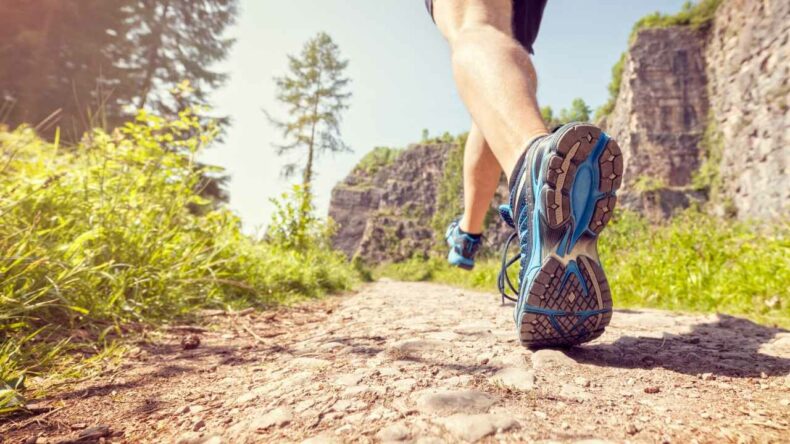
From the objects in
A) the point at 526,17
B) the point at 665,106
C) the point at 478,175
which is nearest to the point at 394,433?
the point at 478,175

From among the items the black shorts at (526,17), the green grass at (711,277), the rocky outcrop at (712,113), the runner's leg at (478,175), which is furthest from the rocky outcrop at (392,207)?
the black shorts at (526,17)

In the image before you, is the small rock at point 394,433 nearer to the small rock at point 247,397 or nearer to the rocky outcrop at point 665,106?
the small rock at point 247,397

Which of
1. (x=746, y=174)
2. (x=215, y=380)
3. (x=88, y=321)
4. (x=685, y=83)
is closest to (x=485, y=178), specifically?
(x=215, y=380)

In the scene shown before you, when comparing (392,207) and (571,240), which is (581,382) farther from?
(392,207)

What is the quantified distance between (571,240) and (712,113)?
2369 cm

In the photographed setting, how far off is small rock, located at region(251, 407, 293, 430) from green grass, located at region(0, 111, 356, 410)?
1.67 ft

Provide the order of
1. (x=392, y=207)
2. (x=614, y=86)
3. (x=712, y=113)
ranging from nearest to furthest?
(x=712, y=113) < (x=614, y=86) < (x=392, y=207)

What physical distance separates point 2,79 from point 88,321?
38.3ft

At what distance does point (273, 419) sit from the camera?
24.1 inches

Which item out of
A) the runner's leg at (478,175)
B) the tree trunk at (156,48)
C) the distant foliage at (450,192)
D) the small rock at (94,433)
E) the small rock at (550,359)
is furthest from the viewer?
the distant foliage at (450,192)

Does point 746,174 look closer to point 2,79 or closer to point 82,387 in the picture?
point 82,387

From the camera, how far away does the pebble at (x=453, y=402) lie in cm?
60

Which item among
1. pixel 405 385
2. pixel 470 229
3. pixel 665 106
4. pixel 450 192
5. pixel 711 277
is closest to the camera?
pixel 405 385

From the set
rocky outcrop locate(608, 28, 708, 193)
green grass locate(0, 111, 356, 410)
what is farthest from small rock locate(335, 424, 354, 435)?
rocky outcrop locate(608, 28, 708, 193)
